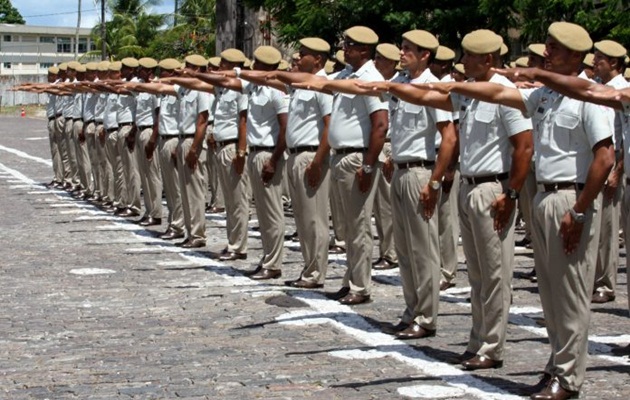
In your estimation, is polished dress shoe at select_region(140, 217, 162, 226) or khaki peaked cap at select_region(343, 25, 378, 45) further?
polished dress shoe at select_region(140, 217, 162, 226)

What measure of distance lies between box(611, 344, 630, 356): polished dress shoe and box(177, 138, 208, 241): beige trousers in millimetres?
7772

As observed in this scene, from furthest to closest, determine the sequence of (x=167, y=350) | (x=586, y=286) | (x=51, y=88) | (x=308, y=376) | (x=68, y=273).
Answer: (x=51, y=88) → (x=68, y=273) → (x=167, y=350) → (x=308, y=376) → (x=586, y=286)

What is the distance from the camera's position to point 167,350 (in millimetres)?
10062

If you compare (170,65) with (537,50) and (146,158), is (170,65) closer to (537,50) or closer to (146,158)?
(146,158)

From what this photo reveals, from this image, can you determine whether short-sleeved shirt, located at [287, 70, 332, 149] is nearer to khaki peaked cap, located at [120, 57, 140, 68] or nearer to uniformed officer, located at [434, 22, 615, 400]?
uniformed officer, located at [434, 22, 615, 400]

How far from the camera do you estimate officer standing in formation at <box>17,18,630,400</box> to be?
8367 mm

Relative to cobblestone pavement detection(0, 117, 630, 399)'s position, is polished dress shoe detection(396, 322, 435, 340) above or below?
above

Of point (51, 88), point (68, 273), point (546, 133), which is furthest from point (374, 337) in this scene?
point (51, 88)

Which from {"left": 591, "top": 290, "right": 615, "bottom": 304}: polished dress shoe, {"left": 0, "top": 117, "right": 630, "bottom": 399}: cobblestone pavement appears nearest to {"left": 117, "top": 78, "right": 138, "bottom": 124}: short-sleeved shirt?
{"left": 0, "top": 117, "right": 630, "bottom": 399}: cobblestone pavement

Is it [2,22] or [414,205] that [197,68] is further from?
[2,22]

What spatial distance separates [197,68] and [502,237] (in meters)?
8.96

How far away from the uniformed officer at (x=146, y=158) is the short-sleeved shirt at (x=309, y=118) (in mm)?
6607

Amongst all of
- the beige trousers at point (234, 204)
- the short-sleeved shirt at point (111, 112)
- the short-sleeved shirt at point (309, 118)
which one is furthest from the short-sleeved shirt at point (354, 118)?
the short-sleeved shirt at point (111, 112)

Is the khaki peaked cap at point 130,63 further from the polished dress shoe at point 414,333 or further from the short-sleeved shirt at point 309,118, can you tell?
the polished dress shoe at point 414,333
